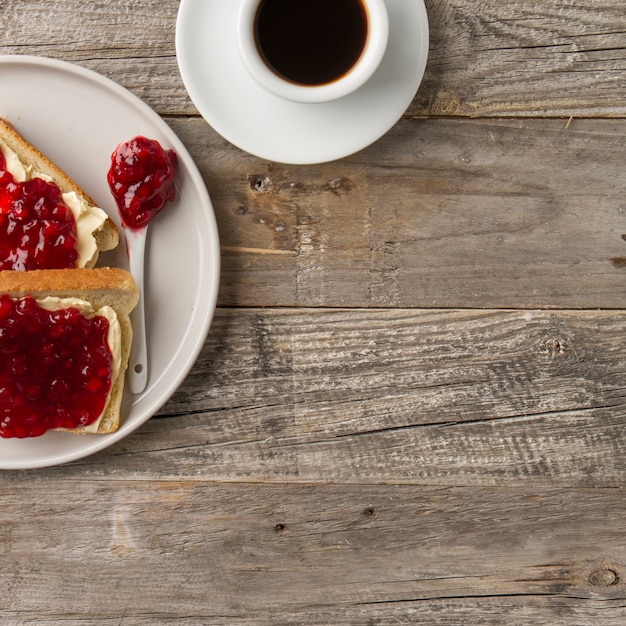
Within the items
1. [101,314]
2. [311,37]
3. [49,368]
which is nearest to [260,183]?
[311,37]

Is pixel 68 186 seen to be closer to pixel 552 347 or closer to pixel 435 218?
pixel 435 218

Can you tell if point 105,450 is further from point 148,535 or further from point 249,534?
point 249,534

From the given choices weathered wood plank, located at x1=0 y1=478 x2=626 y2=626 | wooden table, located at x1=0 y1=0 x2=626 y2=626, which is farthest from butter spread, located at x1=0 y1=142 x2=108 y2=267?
weathered wood plank, located at x1=0 y1=478 x2=626 y2=626

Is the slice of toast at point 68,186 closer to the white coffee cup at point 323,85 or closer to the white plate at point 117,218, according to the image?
the white plate at point 117,218

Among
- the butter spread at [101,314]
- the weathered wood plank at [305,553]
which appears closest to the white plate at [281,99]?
the butter spread at [101,314]

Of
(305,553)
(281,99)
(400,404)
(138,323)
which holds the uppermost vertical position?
(281,99)

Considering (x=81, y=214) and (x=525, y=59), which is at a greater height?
(x=525, y=59)
